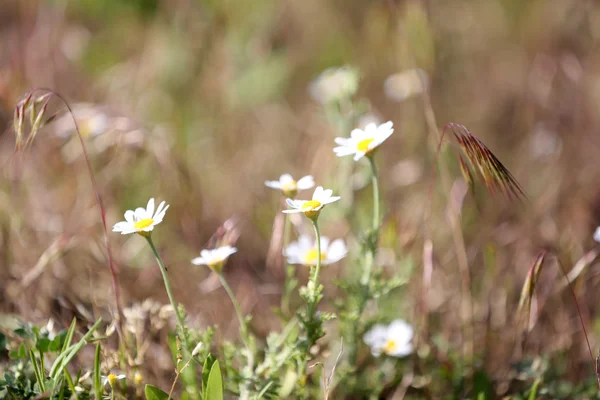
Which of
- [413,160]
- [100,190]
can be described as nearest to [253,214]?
[100,190]

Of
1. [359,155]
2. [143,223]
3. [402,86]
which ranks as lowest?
[402,86]

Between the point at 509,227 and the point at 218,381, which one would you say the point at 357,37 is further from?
the point at 218,381

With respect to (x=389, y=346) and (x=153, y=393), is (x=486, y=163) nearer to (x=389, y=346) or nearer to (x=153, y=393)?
(x=389, y=346)

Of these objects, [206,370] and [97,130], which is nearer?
[206,370]

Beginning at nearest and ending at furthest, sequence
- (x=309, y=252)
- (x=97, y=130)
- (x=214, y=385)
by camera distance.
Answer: (x=214, y=385) < (x=309, y=252) < (x=97, y=130)

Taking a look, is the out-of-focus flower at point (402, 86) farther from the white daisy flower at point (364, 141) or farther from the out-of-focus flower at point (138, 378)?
the out-of-focus flower at point (138, 378)

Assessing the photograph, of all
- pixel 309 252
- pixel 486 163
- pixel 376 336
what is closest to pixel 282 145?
pixel 309 252

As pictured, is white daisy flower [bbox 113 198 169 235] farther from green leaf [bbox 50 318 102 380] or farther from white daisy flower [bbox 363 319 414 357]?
white daisy flower [bbox 363 319 414 357]
